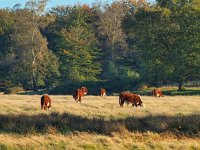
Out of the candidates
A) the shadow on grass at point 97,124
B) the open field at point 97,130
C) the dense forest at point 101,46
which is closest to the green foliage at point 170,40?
the dense forest at point 101,46

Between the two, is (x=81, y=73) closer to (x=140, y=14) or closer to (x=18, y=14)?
(x=18, y=14)

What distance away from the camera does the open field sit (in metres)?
16.4

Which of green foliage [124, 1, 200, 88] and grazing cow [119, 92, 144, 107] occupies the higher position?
green foliage [124, 1, 200, 88]

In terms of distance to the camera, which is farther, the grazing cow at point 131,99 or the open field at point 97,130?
the grazing cow at point 131,99

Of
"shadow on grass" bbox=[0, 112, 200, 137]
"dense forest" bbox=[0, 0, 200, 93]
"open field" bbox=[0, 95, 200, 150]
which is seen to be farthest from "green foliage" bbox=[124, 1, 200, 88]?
"shadow on grass" bbox=[0, 112, 200, 137]

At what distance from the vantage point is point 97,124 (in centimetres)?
2019

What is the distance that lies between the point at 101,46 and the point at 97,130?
237 ft

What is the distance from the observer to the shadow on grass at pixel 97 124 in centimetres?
1923

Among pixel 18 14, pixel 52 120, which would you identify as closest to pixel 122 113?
pixel 52 120

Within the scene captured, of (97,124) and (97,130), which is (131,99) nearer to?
(97,124)

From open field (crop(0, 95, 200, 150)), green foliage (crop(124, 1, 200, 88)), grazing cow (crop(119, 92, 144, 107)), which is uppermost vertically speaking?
green foliage (crop(124, 1, 200, 88))

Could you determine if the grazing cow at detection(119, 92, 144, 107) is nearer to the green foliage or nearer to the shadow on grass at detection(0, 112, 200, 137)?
the shadow on grass at detection(0, 112, 200, 137)

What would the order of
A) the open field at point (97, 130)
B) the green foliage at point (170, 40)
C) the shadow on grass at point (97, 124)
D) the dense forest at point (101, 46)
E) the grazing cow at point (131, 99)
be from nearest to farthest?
1. the open field at point (97, 130)
2. the shadow on grass at point (97, 124)
3. the grazing cow at point (131, 99)
4. the green foliage at point (170, 40)
5. the dense forest at point (101, 46)

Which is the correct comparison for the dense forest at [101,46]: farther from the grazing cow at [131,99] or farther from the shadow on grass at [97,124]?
the shadow on grass at [97,124]
